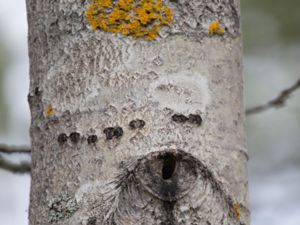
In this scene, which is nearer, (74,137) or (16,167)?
(74,137)

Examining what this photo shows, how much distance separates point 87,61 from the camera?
3.55ft

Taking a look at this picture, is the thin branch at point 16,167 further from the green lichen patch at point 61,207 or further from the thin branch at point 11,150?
the green lichen patch at point 61,207

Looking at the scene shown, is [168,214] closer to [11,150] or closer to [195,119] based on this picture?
[195,119]

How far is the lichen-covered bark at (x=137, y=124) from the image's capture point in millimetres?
1029

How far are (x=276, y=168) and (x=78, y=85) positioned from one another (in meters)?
3.44

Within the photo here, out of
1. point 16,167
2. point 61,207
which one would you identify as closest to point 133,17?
point 61,207

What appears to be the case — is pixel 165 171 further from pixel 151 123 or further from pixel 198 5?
pixel 198 5

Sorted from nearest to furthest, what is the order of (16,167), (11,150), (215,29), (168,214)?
(168,214)
(215,29)
(11,150)
(16,167)

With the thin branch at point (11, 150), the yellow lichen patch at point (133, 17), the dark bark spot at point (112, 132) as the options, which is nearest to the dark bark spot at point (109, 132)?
the dark bark spot at point (112, 132)

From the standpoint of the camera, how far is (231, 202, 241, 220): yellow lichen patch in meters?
1.08

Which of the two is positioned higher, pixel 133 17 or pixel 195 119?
pixel 133 17

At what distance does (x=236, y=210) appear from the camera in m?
Answer: 1.09

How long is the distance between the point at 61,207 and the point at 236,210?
20cm

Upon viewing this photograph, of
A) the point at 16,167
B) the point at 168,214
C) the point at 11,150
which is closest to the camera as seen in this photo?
the point at 168,214
